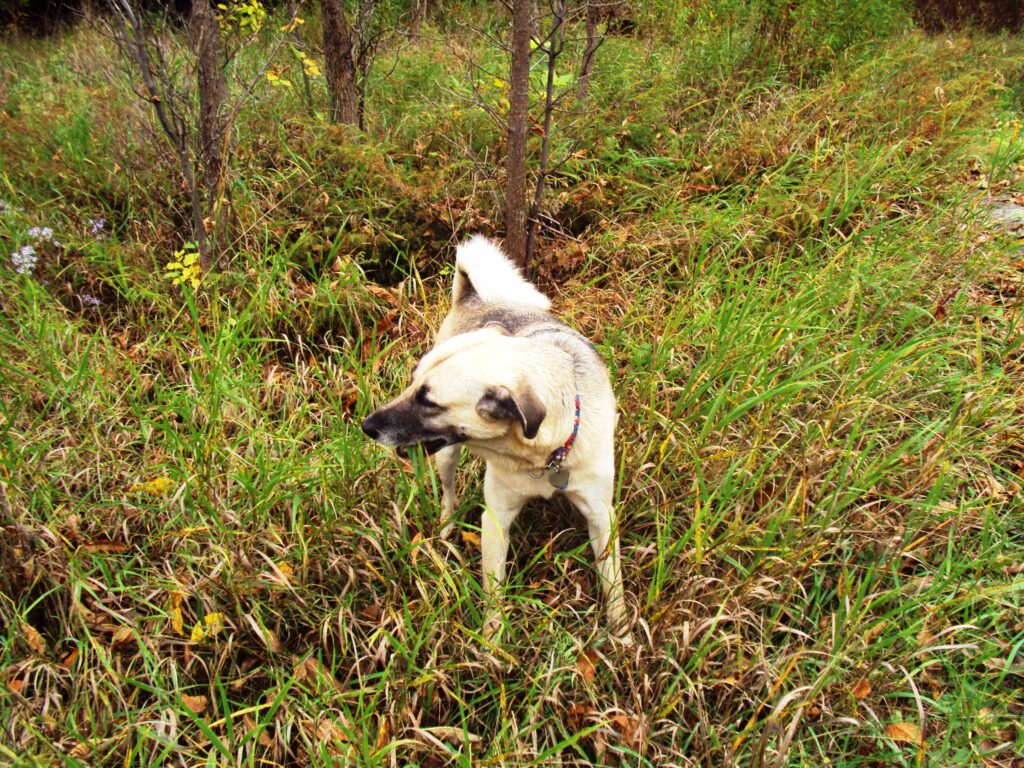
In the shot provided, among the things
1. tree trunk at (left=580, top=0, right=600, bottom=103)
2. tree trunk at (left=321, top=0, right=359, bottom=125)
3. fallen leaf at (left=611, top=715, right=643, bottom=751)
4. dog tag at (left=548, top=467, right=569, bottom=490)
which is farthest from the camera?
tree trunk at (left=580, top=0, right=600, bottom=103)

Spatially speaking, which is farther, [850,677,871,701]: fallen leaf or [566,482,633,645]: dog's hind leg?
[566,482,633,645]: dog's hind leg

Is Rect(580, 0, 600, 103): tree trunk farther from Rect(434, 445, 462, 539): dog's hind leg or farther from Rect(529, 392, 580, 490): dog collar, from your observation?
Rect(529, 392, 580, 490): dog collar

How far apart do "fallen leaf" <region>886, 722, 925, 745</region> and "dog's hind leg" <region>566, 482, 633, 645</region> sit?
95 cm

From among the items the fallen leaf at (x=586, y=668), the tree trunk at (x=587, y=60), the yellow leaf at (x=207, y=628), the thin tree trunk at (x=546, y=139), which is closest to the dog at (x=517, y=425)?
the fallen leaf at (x=586, y=668)

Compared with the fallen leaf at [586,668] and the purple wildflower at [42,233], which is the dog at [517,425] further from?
the purple wildflower at [42,233]

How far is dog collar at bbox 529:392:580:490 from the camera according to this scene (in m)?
2.41

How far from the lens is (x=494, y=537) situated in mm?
2602

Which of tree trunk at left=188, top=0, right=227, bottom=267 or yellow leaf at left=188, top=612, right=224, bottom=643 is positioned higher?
tree trunk at left=188, top=0, right=227, bottom=267

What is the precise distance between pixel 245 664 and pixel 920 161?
5208 millimetres

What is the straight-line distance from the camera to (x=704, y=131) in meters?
5.20

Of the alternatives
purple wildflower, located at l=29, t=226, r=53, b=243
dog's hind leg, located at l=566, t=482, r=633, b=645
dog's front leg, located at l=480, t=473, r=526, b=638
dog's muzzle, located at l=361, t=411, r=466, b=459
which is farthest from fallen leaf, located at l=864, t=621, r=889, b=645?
purple wildflower, located at l=29, t=226, r=53, b=243

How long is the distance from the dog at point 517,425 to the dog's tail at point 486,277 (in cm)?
38

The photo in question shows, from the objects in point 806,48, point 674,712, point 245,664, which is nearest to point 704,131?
point 806,48

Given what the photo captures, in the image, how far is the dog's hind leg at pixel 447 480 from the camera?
2883 mm
